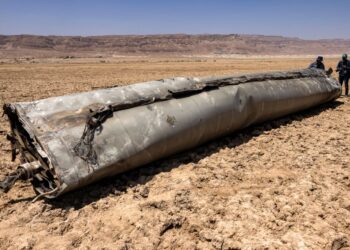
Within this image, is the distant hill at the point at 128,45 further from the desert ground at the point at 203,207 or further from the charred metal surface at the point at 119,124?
the desert ground at the point at 203,207

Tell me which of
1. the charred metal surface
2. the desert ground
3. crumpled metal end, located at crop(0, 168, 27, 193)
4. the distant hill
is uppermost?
the distant hill

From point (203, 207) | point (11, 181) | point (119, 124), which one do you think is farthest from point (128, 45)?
point (203, 207)

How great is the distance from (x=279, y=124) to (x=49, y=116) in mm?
5160

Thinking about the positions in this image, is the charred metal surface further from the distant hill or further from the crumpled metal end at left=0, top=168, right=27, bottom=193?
the distant hill

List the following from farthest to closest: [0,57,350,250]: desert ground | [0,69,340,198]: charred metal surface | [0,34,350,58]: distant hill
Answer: [0,34,350,58]: distant hill < [0,69,340,198]: charred metal surface < [0,57,350,250]: desert ground

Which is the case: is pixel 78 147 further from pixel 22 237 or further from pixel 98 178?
pixel 22 237

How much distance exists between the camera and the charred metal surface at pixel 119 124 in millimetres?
4418

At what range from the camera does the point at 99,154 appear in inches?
180

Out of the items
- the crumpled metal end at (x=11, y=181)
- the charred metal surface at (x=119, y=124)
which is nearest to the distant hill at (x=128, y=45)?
the charred metal surface at (x=119, y=124)

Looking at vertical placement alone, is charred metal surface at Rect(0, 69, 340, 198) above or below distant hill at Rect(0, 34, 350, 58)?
below

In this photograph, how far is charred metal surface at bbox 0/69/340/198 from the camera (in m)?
4.42

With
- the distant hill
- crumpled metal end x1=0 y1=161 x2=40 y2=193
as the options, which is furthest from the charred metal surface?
the distant hill

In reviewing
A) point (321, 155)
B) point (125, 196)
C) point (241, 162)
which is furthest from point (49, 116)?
point (321, 155)

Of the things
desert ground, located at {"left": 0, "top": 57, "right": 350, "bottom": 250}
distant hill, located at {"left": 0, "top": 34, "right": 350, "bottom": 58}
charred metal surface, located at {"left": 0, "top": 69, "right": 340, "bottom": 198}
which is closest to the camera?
desert ground, located at {"left": 0, "top": 57, "right": 350, "bottom": 250}
